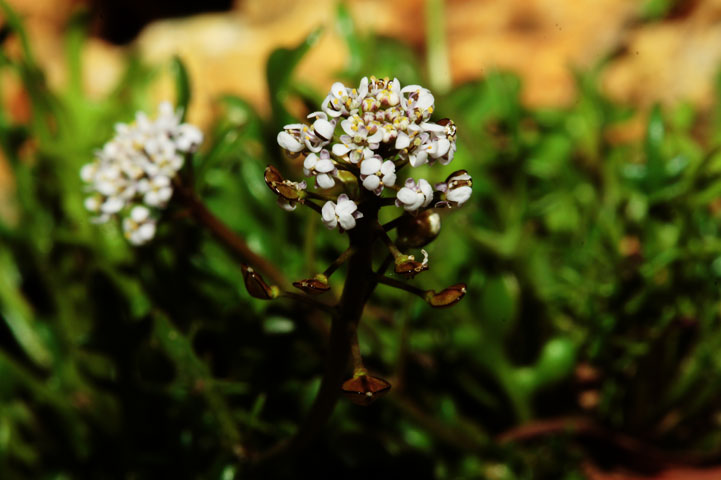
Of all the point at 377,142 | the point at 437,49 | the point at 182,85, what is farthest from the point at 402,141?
the point at 437,49

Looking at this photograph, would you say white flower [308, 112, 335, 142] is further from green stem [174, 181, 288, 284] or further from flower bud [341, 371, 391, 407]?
green stem [174, 181, 288, 284]

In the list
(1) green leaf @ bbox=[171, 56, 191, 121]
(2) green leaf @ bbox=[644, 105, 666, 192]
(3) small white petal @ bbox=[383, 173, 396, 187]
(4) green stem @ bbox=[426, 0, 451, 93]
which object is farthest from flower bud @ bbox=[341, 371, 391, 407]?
(4) green stem @ bbox=[426, 0, 451, 93]

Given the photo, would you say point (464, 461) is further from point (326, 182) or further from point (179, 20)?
point (179, 20)

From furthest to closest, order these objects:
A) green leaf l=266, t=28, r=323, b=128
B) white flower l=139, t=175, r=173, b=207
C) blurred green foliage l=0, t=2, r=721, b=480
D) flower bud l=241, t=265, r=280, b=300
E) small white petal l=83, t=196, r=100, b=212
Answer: green leaf l=266, t=28, r=323, b=128
blurred green foliage l=0, t=2, r=721, b=480
small white petal l=83, t=196, r=100, b=212
white flower l=139, t=175, r=173, b=207
flower bud l=241, t=265, r=280, b=300

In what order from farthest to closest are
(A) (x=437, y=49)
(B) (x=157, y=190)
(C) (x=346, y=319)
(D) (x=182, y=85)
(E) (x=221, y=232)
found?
(A) (x=437, y=49) < (D) (x=182, y=85) < (E) (x=221, y=232) < (B) (x=157, y=190) < (C) (x=346, y=319)

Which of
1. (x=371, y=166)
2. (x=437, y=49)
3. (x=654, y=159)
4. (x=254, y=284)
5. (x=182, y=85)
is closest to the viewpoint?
(x=371, y=166)

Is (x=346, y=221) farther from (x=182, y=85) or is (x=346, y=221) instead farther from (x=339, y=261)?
(x=182, y=85)

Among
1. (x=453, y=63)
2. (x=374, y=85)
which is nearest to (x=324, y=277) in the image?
(x=374, y=85)
